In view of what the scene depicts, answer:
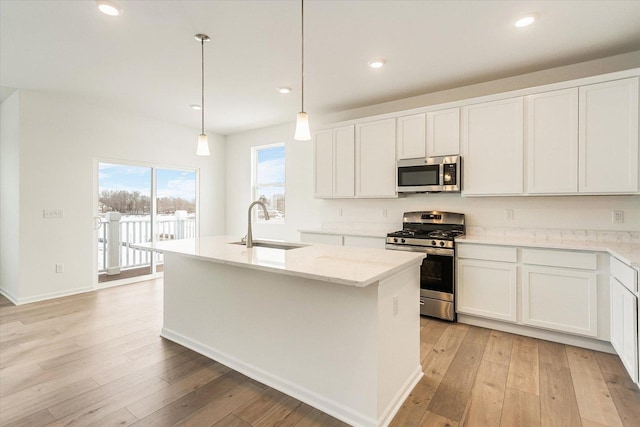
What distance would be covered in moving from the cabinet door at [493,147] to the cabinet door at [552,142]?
10 cm

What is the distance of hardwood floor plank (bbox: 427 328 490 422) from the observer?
1.93 metres

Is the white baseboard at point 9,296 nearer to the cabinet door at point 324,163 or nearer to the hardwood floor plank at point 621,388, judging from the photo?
the cabinet door at point 324,163

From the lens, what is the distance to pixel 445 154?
3.57m

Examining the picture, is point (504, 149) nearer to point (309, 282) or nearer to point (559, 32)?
point (559, 32)

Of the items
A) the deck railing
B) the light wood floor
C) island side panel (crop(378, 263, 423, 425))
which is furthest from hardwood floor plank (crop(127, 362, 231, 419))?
the deck railing

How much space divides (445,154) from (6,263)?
5929mm

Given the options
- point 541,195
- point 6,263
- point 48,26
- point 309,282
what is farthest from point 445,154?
point 6,263

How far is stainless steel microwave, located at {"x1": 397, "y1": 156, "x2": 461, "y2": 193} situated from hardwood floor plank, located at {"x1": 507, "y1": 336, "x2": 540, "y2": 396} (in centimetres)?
162

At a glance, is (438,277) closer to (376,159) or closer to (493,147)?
(493,147)

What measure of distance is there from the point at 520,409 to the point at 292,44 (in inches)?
126

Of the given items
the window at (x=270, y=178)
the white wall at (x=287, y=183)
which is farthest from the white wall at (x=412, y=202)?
the window at (x=270, y=178)

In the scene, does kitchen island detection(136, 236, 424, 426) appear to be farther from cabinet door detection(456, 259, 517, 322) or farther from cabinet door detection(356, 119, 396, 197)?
cabinet door detection(356, 119, 396, 197)

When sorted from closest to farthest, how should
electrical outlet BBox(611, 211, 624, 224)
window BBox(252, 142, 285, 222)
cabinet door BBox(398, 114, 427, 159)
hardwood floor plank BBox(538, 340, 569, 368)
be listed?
hardwood floor plank BBox(538, 340, 569, 368), electrical outlet BBox(611, 211, 624, 224), cabinet door BBox(398, 114, 427, 159), window BBox(252, 142, 285, 222)

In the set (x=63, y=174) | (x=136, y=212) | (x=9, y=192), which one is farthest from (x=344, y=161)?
(x=9, y=192)
